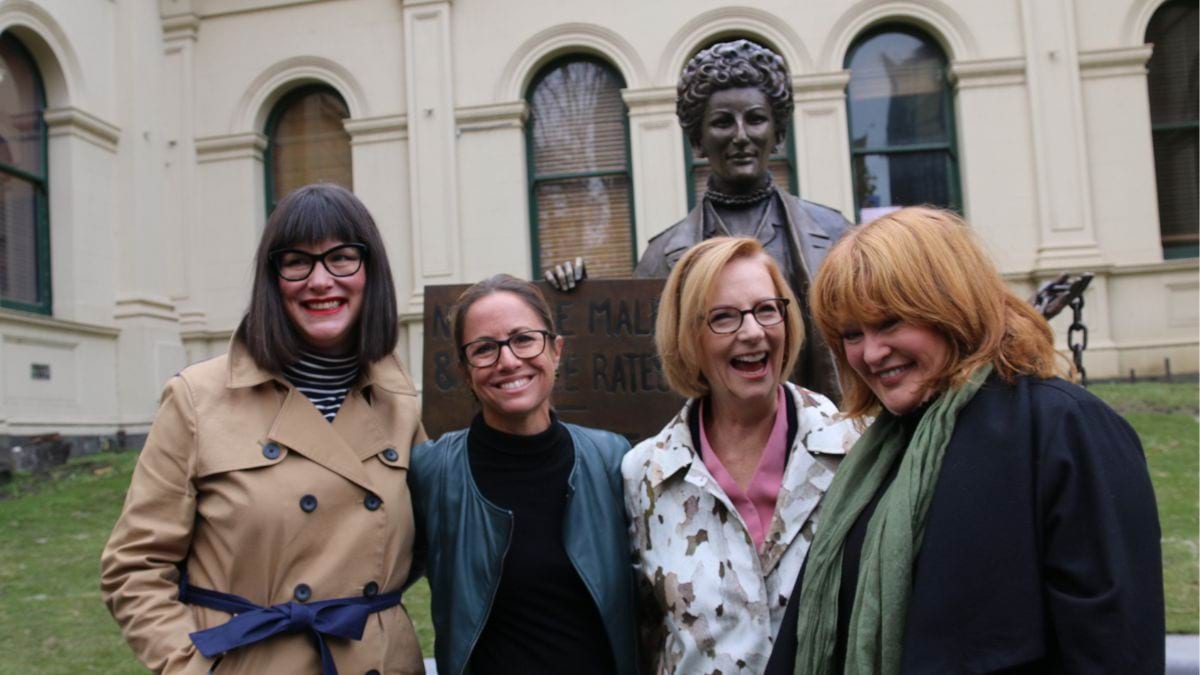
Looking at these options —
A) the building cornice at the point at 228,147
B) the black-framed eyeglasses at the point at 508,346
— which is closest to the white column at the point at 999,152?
A: the building cornice at the point at 228,147

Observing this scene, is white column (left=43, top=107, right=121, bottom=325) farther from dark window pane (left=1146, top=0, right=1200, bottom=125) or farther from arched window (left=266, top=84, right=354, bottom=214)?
dark window pane (left=1146, top=0, right=1200, bottom=125)

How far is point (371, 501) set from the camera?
2307mm

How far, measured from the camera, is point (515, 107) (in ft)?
44.5

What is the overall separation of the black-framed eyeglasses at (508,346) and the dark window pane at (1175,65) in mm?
13862

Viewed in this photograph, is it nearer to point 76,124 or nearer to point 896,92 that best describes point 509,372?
point 76,124

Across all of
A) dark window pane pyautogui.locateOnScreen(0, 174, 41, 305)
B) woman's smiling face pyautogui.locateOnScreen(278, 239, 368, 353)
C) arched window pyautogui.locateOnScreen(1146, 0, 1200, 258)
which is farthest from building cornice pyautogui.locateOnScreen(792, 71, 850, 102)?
woman's smiling face pyautogui.locateOnScreen(278, 239, 368, 353)

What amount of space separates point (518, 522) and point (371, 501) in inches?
14.1

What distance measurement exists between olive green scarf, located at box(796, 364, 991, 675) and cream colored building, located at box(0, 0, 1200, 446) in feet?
37.0

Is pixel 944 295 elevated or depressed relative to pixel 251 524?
elevated

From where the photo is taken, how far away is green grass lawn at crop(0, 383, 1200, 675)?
16.7ft

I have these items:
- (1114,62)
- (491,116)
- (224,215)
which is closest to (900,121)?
(1114,62)

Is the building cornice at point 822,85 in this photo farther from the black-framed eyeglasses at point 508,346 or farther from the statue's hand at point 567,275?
the black-framed eyeglasses at point 508,346

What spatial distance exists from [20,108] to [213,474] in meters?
12.0

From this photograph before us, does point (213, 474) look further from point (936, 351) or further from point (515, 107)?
point (515, 107)
